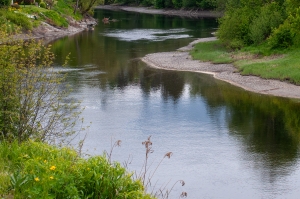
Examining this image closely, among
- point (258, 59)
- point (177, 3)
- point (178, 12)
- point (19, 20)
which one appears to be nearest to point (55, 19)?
point (19, 20)

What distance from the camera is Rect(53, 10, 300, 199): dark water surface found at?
1714cm

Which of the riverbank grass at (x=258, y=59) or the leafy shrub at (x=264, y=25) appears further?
the leafy shrub at (x=264, y=25)

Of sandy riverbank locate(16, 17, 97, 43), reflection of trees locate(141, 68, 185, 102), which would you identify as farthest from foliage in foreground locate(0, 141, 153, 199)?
sandy riverbank locate(16, 17, 97, 43)

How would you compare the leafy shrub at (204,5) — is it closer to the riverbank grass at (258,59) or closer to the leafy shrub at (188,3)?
the leafy shrub at (188,3)

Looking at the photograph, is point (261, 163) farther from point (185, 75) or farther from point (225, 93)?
point (185, 75)

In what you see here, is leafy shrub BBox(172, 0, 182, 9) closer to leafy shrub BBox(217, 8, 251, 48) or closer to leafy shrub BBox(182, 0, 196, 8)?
leafy shrub BBox(182, 0, 196, 8)

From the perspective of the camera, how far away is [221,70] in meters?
38.0

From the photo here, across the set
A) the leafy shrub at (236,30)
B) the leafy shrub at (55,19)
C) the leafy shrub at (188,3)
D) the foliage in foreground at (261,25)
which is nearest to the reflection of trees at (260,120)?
the foliage in foreground at (261,25)

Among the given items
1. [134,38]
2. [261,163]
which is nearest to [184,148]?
[261,163]

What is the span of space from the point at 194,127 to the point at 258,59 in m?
18.0

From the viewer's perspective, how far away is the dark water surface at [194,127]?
17.1 metres

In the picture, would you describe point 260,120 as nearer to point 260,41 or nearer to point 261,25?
point 260,41

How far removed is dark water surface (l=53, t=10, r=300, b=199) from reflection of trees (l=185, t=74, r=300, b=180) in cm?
4

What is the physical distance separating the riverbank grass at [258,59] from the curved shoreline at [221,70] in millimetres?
569
